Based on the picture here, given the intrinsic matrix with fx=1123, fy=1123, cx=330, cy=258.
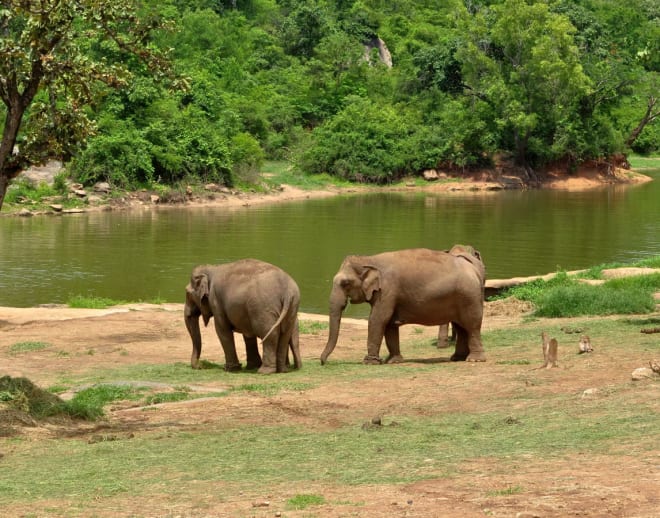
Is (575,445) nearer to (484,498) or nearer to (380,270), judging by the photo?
(484,498)

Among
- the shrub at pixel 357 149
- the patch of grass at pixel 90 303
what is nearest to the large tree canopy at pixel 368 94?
the shrub at pixel 357 149

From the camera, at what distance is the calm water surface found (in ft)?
98.2

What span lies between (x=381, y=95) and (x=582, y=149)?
14519 millimetres

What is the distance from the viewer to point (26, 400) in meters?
11.6

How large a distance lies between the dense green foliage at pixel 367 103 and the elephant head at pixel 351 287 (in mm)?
35107

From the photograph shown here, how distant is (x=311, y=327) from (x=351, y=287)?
15.2 feet

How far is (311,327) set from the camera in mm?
20375

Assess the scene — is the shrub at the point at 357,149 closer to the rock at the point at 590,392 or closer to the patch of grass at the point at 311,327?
the patch of grass at the point at 311,327

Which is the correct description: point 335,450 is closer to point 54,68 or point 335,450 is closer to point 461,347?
point 54,68

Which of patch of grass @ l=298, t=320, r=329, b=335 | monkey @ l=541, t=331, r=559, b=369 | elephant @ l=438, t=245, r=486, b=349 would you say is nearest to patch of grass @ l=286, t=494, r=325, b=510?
monkey @ l=541, t=331, r=559, b=369

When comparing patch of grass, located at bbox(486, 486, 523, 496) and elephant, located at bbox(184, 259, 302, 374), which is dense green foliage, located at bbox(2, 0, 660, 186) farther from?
patch of grass, located at bbox(486, 486, 523, 496)

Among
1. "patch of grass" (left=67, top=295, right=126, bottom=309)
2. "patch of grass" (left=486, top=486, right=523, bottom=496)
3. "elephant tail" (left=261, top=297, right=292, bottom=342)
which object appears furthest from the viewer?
"patch of grass" (left=67, top=295, right=126, bottom=309)

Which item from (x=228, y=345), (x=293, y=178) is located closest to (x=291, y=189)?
Result: (x=293, y=178)

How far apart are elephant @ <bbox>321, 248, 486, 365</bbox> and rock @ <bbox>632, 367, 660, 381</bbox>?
3760mm
